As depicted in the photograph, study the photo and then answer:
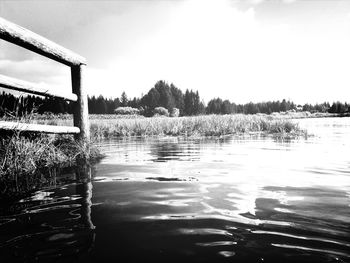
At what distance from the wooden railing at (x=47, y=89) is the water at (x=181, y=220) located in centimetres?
133

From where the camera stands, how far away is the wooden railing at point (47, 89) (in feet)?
12.4

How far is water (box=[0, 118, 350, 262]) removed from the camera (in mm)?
1548

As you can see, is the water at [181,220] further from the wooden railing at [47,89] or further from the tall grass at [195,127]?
the tall grass at [195,127]

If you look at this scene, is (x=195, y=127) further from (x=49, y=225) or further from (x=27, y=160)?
(x=49, y=225)

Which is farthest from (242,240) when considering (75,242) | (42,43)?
(42,43)

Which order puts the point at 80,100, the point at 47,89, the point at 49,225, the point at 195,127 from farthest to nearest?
the point at 195,127
the point at 80,100
the point at 47,89
the point at 49,225

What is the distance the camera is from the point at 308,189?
304 cm

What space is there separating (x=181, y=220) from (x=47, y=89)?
11.5 feet

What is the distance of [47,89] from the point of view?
4.53 meters

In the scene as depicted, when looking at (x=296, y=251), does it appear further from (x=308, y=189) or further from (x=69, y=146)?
(x=69, y=146)

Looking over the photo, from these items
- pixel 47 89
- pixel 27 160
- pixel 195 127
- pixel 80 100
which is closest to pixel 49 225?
pixel 27 160

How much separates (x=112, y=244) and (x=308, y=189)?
2.30 m

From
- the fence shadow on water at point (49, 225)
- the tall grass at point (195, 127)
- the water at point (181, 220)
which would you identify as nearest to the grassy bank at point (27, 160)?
the fence shadow on water at point (49, 225)

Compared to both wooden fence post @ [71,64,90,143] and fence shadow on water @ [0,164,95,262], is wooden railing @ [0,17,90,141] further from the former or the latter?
fence shadow on water @ [0,164,95,262]
